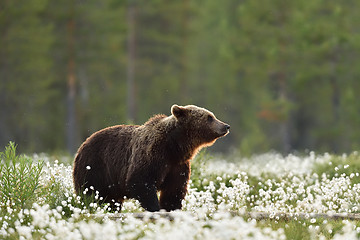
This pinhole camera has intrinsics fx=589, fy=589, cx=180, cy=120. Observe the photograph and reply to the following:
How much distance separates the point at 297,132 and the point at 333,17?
41.4ft

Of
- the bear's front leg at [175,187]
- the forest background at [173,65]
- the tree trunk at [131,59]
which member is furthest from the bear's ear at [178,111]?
the tree trunk at [131,59]

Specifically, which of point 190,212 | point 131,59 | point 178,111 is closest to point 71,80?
point 131,59

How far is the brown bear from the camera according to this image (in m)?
7.41

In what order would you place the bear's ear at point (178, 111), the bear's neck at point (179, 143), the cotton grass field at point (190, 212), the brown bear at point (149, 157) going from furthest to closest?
1. the bear's ear at point (178, 111)
2. the bear's neck at point (179, 143)
3. the brown bear at point (149, 157)
4. the cotton grass field at point (190, 212)

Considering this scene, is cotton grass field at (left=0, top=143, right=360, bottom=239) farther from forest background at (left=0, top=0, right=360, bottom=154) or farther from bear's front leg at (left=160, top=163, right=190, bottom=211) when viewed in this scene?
forest background at (left=0, top=0, right=360, bottom=154)

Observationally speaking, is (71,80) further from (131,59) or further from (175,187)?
(175,187)

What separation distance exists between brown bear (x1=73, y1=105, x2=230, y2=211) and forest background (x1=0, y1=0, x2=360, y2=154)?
1736 cm

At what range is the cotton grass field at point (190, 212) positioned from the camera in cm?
511

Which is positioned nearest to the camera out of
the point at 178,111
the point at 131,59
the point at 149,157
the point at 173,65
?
the point at 149,157

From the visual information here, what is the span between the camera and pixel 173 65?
3581 centimetres

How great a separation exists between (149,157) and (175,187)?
1.79 ft

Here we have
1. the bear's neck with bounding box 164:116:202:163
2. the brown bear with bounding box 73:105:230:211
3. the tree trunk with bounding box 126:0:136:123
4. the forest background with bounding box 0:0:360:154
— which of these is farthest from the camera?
the tree trunk with bounding box 126:0:136:123

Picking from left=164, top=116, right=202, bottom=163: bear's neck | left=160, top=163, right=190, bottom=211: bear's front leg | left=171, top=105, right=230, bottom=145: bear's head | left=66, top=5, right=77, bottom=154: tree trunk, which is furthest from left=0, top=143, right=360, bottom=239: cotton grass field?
left=66, top=5, right=77, bottom=154: tree trunk

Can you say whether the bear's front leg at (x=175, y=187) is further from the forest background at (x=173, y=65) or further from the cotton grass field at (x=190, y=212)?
the forest background at (x=173, y=65)
